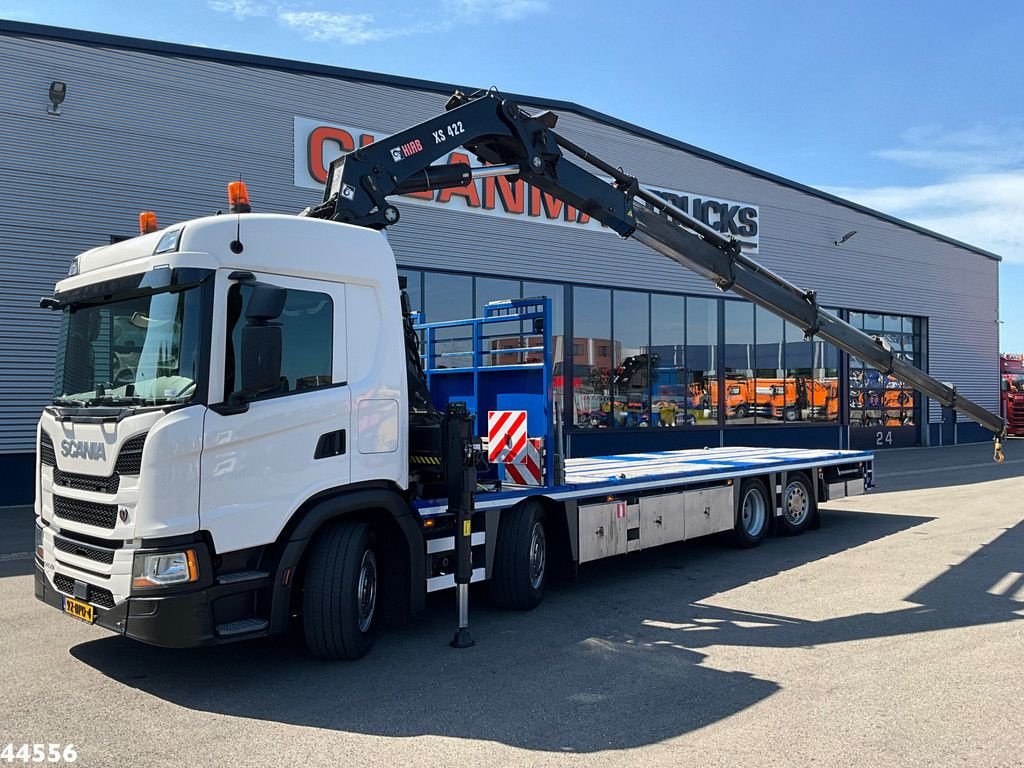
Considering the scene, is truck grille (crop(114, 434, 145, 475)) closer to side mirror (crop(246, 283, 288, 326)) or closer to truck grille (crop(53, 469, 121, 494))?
truck grille (crop(53, 469, 121, 494))

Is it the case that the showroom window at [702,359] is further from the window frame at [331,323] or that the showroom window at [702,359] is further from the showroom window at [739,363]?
the window frame at [331,323]

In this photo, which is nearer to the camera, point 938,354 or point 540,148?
point 540,148

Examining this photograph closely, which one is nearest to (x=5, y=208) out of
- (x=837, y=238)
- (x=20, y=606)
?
(x=20, y=606)

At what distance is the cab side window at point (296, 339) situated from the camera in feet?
17.2

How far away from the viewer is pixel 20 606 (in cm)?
747

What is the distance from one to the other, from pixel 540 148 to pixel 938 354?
28.9 m

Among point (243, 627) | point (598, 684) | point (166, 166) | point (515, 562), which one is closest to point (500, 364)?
point (515, 562)

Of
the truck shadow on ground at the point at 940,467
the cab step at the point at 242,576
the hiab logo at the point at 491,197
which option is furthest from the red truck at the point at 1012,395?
the cab step at the point at 242,576

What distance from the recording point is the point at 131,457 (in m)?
4.99

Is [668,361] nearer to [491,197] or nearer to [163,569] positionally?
[491,197]

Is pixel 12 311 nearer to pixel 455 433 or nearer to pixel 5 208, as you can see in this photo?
pixel 5 208

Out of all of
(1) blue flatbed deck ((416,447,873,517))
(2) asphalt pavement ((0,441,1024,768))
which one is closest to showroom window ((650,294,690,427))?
(1) blue flatbed deck ((416,447,873,517))

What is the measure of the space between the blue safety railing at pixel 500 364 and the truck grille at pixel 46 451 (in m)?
3.48

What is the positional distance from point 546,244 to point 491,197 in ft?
6.15
